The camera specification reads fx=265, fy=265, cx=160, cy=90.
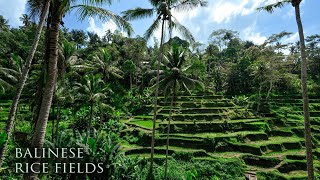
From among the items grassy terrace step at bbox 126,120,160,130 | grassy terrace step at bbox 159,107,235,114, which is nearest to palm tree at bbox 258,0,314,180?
grassy terrace step at bbox 126,120,160,130

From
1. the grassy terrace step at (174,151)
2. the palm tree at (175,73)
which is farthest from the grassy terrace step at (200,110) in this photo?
the palm tree at (175,73)

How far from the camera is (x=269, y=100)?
48.8 m

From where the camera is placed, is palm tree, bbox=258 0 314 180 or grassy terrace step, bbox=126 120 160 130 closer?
palm tree, bbox=258 0 314 180

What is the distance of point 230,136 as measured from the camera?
2933 cm

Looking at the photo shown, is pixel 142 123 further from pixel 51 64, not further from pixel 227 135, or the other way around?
pixel 51 64

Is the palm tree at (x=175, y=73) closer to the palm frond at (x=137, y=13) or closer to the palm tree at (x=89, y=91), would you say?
the palm frond at (x=137, y=13)

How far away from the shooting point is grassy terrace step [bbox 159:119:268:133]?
1249 inches

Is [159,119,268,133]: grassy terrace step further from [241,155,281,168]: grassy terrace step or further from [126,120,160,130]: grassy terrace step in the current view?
[241,155,281,168]: grassy terrace step

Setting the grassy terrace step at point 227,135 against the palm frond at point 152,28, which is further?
the grassy terrace step at point 227,135

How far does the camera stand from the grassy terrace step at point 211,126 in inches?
1249

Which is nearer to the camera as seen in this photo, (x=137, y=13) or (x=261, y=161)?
(x=137, y=13)

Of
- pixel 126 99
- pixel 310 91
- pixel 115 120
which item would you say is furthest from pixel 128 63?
pixel 310 91

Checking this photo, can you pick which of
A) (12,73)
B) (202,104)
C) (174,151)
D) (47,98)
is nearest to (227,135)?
(174,151)

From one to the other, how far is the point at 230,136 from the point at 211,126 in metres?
3.26
